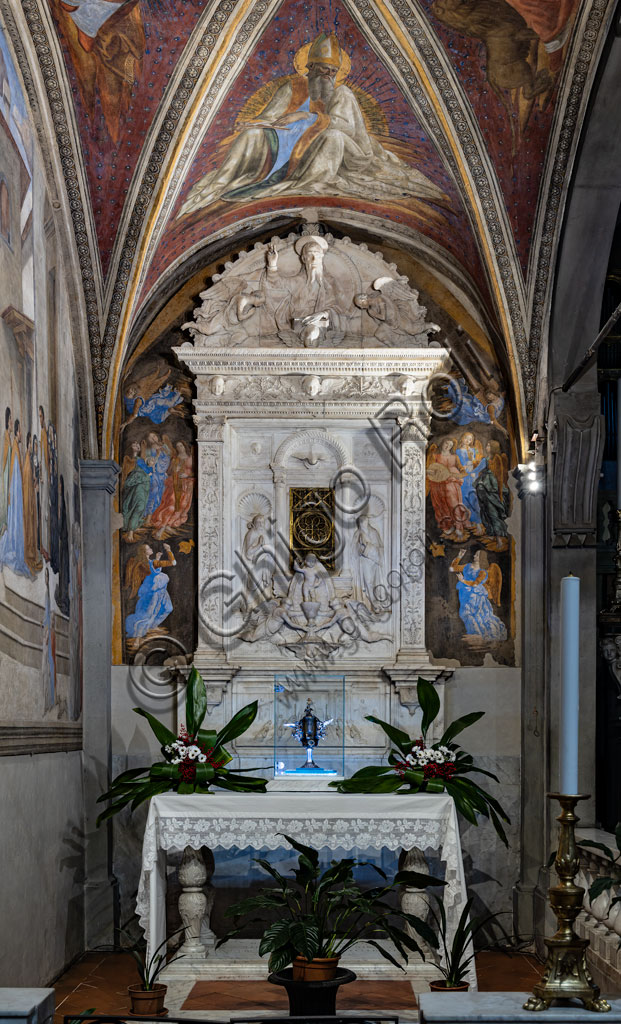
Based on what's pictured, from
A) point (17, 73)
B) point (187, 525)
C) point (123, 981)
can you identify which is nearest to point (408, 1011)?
point (123, 981)

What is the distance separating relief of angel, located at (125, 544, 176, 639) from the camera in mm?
11234

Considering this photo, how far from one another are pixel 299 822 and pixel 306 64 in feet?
18.3

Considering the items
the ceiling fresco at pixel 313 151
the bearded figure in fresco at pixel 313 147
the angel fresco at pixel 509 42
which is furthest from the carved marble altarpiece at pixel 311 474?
the angel fresco at pixel 509 42

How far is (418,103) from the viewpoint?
9.44m

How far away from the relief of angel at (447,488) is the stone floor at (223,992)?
3776 millimetres

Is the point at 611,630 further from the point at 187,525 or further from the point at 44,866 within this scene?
the point at 44,866

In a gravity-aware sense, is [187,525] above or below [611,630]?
above

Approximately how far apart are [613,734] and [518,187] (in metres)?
4.36

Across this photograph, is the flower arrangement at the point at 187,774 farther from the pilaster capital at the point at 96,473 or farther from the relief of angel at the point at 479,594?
the relief of angel at the point at 479,594

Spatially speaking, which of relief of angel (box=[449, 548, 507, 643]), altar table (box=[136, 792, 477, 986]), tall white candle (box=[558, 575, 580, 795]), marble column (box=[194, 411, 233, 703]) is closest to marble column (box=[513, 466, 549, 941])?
relief of angel (box=[449, 548, 507, 643])

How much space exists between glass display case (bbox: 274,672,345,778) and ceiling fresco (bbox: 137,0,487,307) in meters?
3.77

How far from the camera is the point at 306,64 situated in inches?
362

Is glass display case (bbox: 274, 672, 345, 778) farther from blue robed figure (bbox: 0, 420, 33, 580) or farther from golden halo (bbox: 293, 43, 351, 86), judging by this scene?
golden halo (bbox: 293, 43, 351, 86)

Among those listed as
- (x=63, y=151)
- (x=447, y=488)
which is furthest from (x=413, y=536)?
(x=63, y=151)
